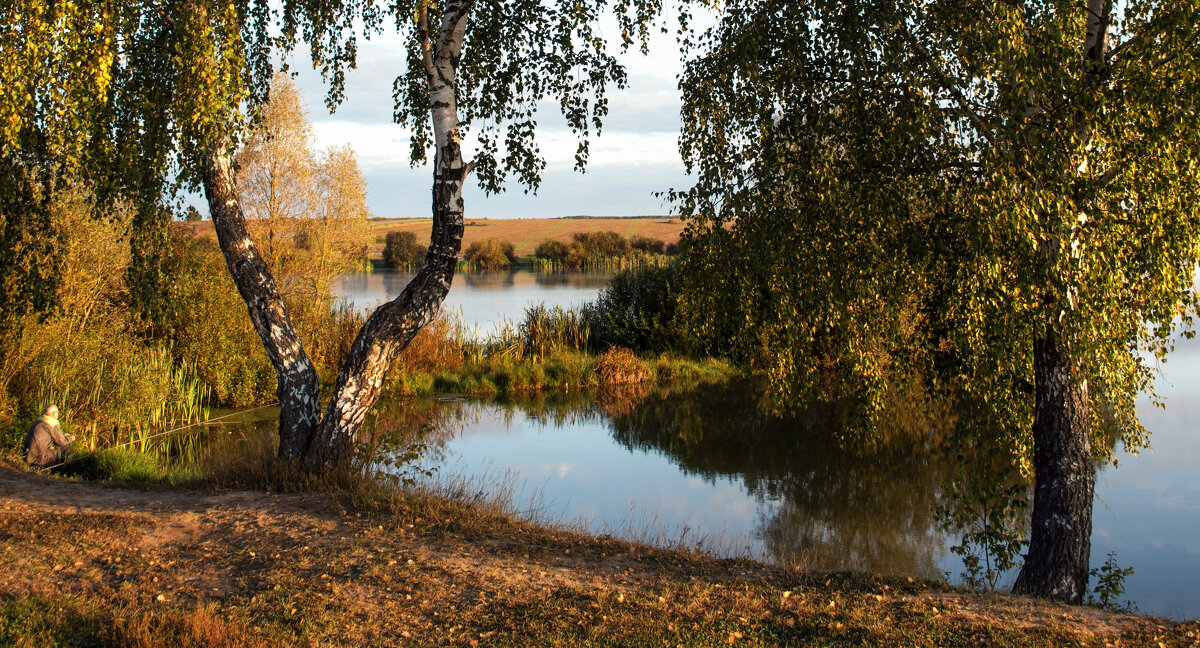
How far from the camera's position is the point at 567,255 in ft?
208

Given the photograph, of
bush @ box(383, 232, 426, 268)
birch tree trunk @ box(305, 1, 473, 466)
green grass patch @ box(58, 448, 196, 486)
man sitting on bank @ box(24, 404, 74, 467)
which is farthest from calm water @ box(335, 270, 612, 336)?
birch tree trunk @ box(305, 1, 473, 466)

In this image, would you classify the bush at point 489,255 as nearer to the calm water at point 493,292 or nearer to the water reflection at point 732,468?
the calm water at point 493,292

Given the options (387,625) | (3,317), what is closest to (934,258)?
(387,625)

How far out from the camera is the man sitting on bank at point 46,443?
9430 millimetres

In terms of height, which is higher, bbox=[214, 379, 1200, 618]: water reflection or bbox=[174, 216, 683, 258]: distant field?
bbox=[174, 216, 683, 258]: distant field

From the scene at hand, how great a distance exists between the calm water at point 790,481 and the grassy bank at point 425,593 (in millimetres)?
993

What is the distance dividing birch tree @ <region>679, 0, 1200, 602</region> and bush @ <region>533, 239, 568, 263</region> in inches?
2222

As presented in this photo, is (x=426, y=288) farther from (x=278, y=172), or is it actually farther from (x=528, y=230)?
(x=528, y=230)

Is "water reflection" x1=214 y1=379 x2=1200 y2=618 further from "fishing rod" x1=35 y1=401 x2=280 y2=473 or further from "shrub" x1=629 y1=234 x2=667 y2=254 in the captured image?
"shrub" x1=629 y1=234 x2=667 y2=254

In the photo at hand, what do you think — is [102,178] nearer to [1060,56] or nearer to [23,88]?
[23,88]

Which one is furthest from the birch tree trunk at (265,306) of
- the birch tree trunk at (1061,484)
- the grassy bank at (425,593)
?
the birch tree trunk at (1061,484)

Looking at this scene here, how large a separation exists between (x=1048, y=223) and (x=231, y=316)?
14.3 meters

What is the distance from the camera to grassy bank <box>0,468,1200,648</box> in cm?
434

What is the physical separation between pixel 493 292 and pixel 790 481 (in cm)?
3318
